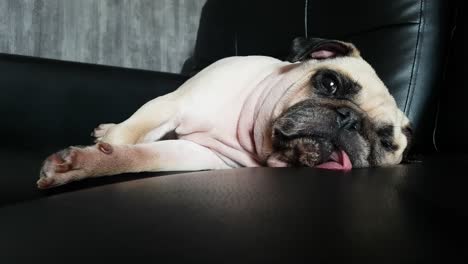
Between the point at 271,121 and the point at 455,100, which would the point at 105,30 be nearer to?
the point at 271,121

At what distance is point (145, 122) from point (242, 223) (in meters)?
0.87

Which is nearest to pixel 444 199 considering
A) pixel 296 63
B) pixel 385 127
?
pixel 385 127

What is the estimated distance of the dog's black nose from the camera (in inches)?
48.5

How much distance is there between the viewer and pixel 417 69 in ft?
5.26

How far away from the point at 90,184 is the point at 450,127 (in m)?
1.14

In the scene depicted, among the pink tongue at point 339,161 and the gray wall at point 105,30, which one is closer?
the pink tongue at point 339,161

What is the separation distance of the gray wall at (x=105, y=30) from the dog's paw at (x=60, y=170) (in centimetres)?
157

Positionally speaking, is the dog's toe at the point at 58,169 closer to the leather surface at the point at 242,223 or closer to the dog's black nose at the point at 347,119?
the leather surface at the point at 242,223

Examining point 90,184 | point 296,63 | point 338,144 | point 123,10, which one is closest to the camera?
point 90,184

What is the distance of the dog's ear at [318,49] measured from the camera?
4.70 ft

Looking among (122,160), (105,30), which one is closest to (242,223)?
(122,160)

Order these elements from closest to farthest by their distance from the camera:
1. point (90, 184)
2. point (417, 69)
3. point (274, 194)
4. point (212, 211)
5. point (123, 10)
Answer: point (212, 211) → point (274, 194) → point (90, 184) → point (417, 69) → point (123, 10)

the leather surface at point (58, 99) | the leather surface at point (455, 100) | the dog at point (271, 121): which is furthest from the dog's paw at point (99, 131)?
the leather surface at point (455, 100)

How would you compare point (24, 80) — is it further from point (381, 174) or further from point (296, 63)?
point (381, 174)
